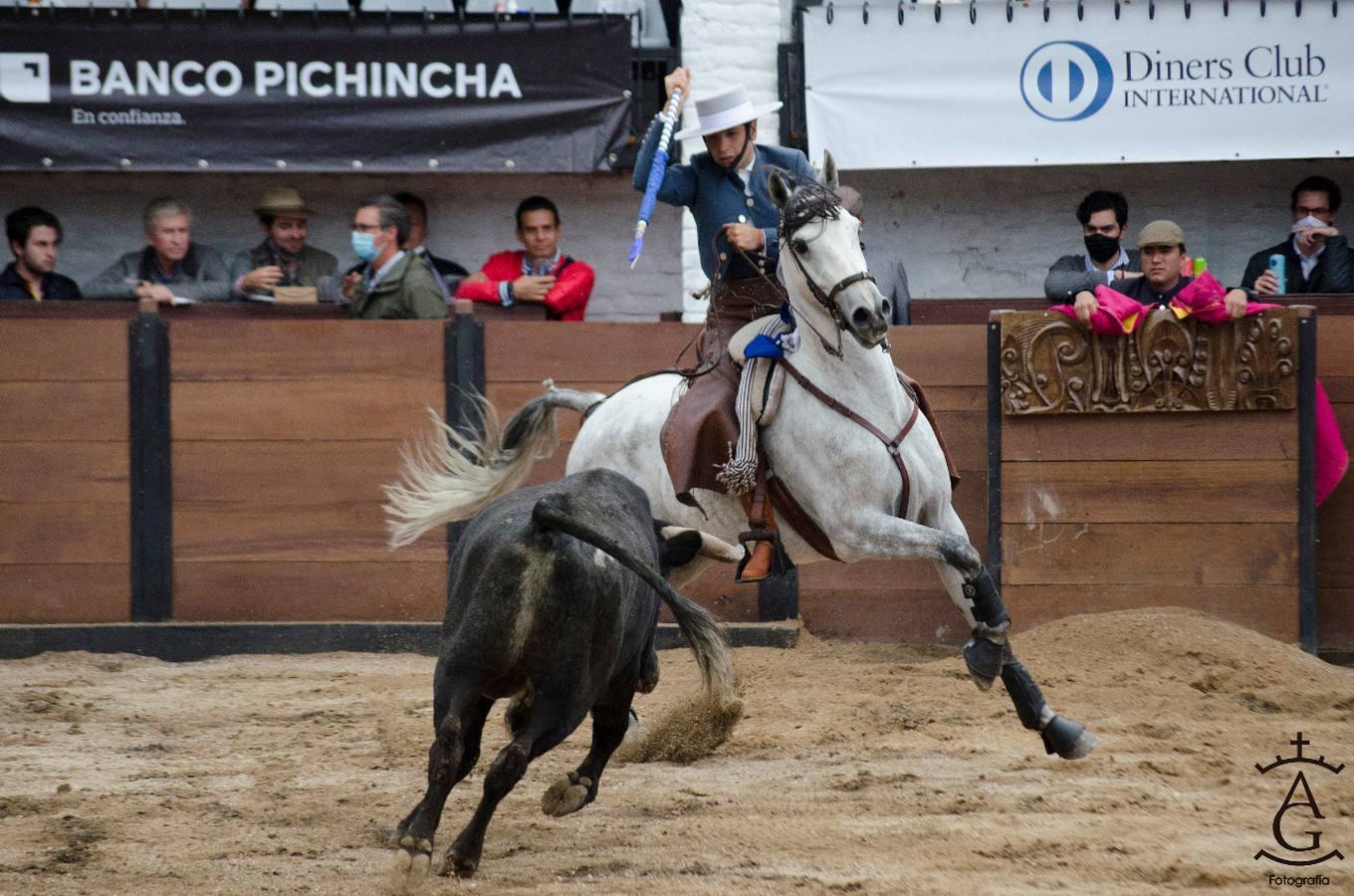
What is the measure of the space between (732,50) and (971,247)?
75.8 inches

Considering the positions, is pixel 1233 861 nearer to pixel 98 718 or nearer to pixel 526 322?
pixel 98 718

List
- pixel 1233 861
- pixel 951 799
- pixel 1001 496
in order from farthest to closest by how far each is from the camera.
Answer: pixel 1001 496, pixel 951 799, pixel 1233 861

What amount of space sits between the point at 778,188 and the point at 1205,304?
112 inches

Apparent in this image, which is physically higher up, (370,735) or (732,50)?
(732,50)

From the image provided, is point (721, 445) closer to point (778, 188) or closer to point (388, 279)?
point (778, 188)

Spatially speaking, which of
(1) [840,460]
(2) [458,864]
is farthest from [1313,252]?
(2) [458,864]

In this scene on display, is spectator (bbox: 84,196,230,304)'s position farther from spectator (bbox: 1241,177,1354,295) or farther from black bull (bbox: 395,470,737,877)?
spectator (bbox: 1241,177,1354,295)

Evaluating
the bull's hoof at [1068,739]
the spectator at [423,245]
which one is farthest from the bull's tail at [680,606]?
the spectator at [423,245]

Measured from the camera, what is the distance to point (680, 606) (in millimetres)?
3996

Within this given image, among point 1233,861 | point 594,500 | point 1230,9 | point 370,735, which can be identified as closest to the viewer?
point 1233,861

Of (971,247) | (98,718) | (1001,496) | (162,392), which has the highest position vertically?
(971,247)

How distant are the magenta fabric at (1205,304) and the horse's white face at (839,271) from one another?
8.11ft

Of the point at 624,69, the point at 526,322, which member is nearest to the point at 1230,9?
the point at 624,69

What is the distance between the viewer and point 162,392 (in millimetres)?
7980
